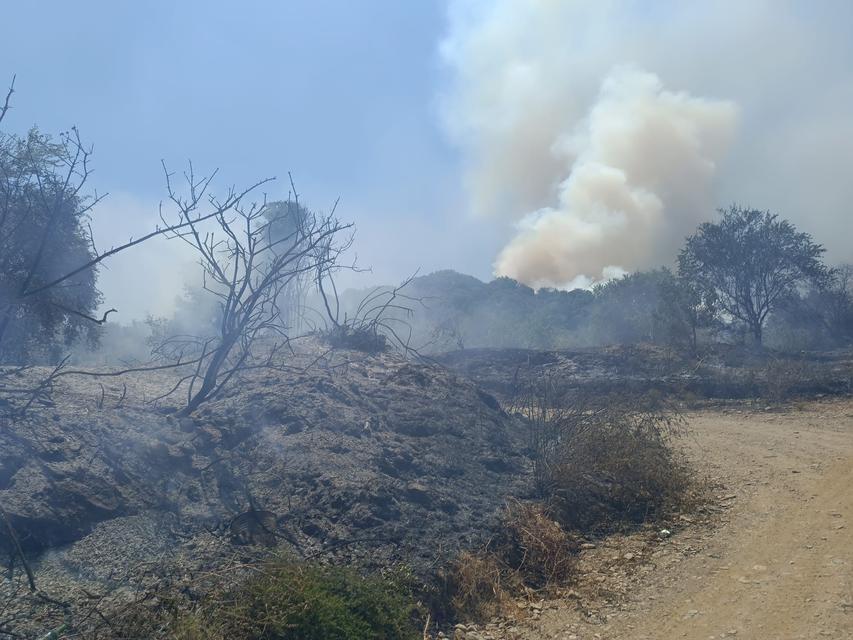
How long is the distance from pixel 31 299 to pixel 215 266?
2507 millimetres

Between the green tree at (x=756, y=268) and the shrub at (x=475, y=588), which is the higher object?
the green tree at (x=756, y=268)

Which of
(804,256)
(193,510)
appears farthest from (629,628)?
(804,256)

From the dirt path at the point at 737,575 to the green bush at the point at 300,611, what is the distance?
0.70m

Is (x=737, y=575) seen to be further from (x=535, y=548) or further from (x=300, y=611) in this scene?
(x=300, y=611)

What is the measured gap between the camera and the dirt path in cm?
455

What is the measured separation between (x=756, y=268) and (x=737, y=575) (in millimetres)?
25643

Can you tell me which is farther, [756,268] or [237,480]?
[756,268]

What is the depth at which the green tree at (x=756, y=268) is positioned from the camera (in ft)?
91.6

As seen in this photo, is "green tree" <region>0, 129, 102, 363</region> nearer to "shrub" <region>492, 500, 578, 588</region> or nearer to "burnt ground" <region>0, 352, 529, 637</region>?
"burnt ground" <region>0, 352, 529, 637</region>

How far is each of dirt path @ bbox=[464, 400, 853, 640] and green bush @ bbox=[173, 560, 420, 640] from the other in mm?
703

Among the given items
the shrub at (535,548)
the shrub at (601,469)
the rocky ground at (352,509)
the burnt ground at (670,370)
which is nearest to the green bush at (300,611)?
the rocky ground at (352,509)

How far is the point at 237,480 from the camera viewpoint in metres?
6.35

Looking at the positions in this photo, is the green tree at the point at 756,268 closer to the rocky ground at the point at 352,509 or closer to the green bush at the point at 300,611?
→ the rocky ground at the point at 352,509

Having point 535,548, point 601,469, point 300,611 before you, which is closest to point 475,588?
point 535,548
